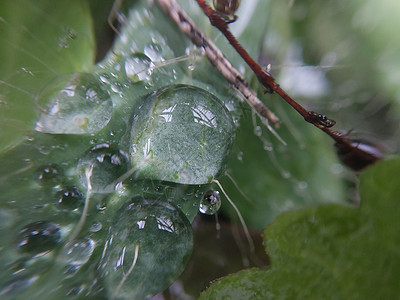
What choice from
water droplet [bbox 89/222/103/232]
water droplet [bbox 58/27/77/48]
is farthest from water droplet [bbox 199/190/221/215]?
water droplet [bbox 58/27/77/48]

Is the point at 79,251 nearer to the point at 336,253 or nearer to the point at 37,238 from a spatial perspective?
the point at 37,238

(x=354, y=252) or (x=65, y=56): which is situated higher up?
(x=65, y=56)

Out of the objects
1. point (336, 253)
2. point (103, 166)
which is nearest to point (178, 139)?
point (103, 166)

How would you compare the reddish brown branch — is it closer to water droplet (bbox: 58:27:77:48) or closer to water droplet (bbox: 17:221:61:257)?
water droplet (bbox: 58:27:77:48)

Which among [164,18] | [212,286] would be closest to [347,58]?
[164,18]

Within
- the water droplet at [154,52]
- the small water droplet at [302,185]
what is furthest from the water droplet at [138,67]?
the small water droplet at [302,185]

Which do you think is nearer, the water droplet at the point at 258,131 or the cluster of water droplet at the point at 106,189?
the cluster of water droplet at the point at 106,189

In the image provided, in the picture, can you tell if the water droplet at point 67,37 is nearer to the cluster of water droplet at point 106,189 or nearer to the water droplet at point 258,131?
the cluster of water droplet at point 106,189

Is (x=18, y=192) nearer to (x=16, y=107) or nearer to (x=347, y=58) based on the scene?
(x=16, y=107)
